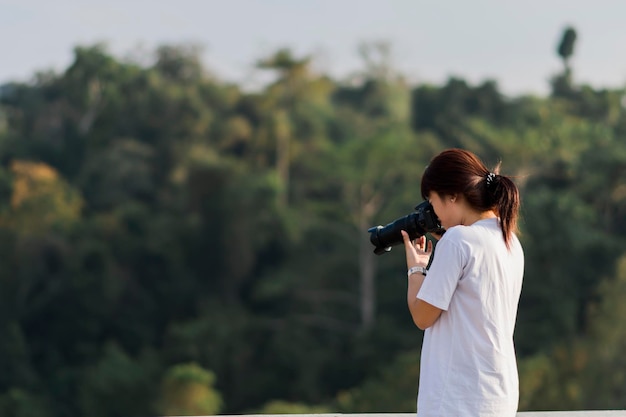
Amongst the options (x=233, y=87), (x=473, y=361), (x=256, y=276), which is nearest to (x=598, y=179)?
(x=256, y=276)

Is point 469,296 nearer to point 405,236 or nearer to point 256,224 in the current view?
point 405,236

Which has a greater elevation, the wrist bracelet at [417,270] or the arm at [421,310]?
the wrist bracelet at [417,270]

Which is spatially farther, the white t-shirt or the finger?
the finger

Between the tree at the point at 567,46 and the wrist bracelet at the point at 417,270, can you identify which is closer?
the wrist bracelet at the point at 417,270

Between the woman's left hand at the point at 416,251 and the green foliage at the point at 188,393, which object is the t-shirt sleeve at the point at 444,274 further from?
the green foliage at the point at 188,393

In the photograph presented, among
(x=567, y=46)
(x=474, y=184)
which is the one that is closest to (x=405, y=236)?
(x=474, y=184)

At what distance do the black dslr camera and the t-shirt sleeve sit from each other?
0.12 m

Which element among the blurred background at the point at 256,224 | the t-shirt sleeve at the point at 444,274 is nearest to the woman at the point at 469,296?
the t-shirt sleeve at the point at 444,274

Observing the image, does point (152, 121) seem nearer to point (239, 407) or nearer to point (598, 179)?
point (239, 407)

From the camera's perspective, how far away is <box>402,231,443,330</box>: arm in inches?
50.5

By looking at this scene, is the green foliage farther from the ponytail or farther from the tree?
the ponytail

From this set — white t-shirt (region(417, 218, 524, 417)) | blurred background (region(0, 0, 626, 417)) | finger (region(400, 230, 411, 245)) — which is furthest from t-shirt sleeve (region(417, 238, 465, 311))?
blurred background (region(0, 0, 626, 417))

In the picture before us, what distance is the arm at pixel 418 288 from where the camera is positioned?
128 cm

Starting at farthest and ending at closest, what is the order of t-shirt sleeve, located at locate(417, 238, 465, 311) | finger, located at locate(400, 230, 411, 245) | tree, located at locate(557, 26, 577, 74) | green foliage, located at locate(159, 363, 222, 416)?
tree, located at locate(557, 26, 577, 74) < green foliage, located at locate(159, 363, 222, 416) < finger, located at locate(400, 230, 411, 245) < t-shirt sleeve, located at locate(417, 238, 465, 311)
